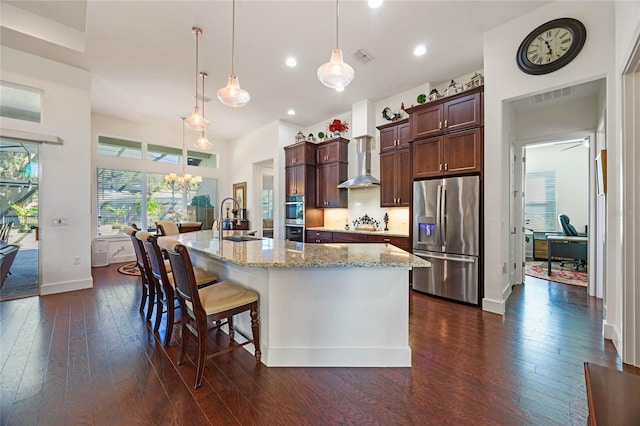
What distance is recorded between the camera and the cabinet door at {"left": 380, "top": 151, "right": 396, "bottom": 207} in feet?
15.0

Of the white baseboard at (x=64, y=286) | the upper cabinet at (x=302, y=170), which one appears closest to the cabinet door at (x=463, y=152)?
the upper cabinet at (x=302, y=170)

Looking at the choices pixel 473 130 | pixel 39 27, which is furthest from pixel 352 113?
pixel 39 27

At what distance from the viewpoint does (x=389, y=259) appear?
1.91 meters

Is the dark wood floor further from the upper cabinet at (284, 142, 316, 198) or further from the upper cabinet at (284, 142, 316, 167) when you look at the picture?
the upper cabinet at (284, 142, 316, 167)

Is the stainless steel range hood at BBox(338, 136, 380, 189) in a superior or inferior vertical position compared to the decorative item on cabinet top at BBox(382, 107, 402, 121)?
inferior

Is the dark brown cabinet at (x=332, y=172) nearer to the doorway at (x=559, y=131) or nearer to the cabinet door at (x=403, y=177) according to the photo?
the cabinet door at (x=403, y=177)

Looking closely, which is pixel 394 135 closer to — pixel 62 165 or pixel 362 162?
pixel 362 162

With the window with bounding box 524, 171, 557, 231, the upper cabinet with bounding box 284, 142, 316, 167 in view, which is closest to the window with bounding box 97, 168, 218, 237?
the upper cabinet with bounding box 284, 142, 316, 167

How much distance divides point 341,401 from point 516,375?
1354 millimetres

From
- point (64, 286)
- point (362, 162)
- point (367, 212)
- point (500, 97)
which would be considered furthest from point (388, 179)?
point (64, 286)

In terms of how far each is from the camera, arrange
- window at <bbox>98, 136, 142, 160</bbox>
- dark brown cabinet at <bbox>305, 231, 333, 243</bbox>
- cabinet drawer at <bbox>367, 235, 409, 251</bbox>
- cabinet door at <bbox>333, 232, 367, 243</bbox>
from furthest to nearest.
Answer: window at <bbox>98, 136, 142, 160</bbox>
dark brown cabinet at <bbox>305, 231, 333, 243</bbox>
cabinet door at <bbox>333, 232, 367, 243</bbox>
cabinet drawer at <bbox>367, 235, 409, 251</bbox>

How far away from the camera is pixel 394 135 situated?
457cm

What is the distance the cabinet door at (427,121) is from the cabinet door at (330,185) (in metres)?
1.92

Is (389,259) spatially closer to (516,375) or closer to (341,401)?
(341,401)
